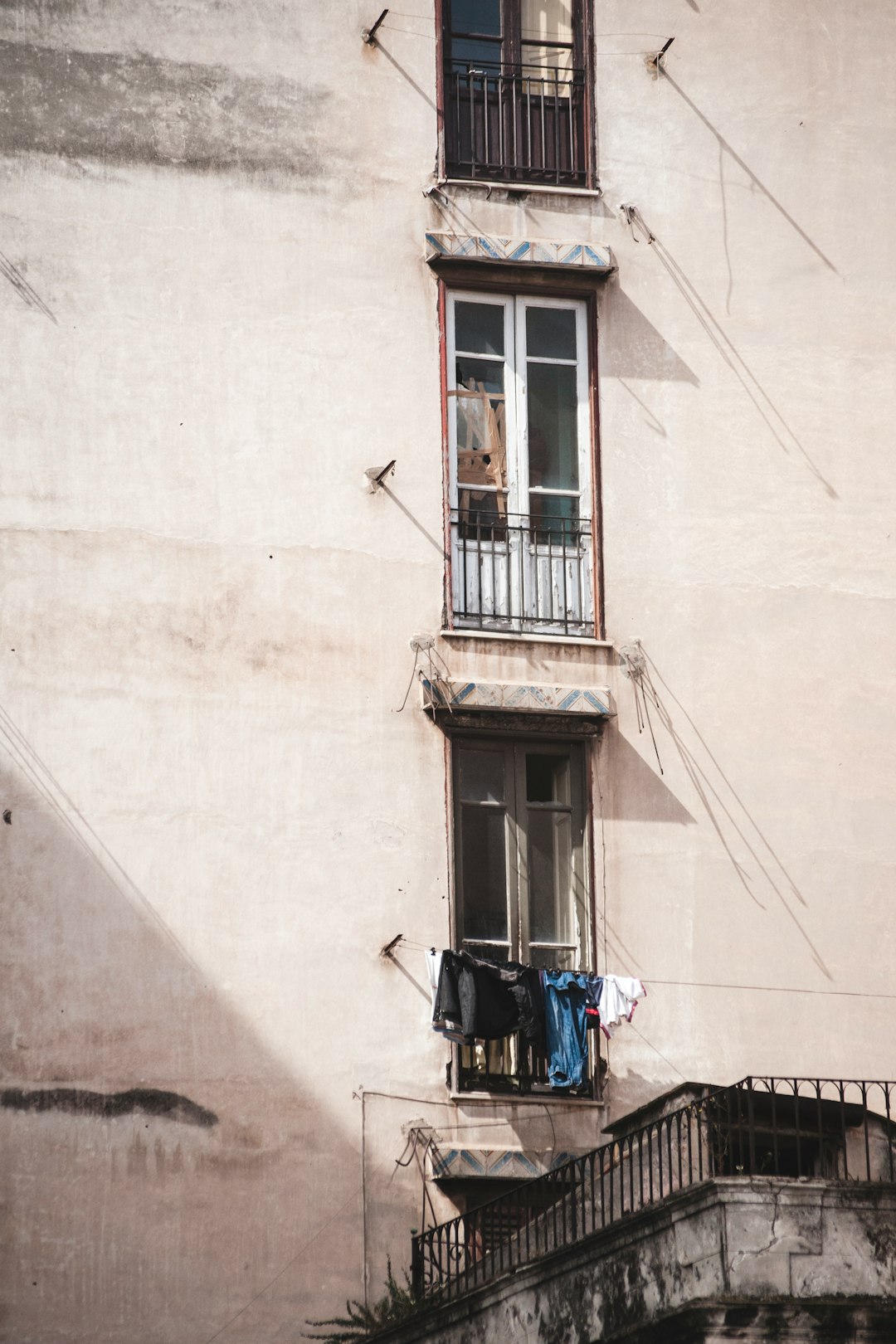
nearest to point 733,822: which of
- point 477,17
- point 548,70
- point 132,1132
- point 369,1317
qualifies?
point 369,1317

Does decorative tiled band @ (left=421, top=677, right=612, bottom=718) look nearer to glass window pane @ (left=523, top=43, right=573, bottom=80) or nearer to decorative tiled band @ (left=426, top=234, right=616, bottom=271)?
decorative tiled band @ (left=426, top=234, right=616, bottom=271)

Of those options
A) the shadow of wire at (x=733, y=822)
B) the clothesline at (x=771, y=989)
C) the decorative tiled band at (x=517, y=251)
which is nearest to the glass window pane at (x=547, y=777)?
the shadow of wire at (x=733, y=822)

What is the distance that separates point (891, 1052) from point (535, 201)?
26.2ft

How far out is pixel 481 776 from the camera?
19281mm

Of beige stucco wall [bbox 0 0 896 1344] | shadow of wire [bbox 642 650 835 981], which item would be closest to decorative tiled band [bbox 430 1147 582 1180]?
beige stucco wall [bbox 0 0 896 1344]

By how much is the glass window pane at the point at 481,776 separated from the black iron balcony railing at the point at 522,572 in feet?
3.67

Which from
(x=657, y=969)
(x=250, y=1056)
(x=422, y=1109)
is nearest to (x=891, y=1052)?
(x=657, y=969)

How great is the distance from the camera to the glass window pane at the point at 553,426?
20.1 meters

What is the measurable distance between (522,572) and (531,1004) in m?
3.83

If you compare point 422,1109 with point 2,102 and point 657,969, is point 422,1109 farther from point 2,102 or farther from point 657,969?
point 2,102

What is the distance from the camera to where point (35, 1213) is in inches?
680

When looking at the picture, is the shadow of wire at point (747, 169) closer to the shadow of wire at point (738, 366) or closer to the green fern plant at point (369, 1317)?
the shadow of wire at point (738, 366)

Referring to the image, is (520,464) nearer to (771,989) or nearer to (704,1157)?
(771,989)

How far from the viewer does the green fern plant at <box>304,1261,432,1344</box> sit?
1728 cm
